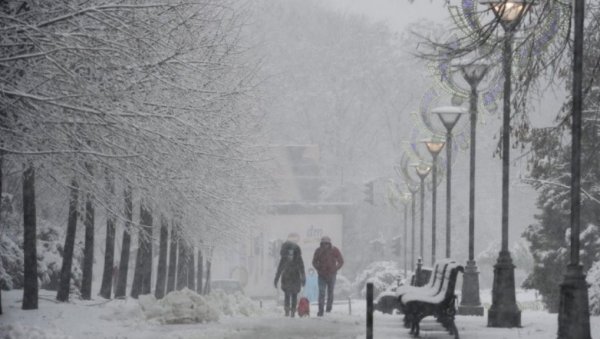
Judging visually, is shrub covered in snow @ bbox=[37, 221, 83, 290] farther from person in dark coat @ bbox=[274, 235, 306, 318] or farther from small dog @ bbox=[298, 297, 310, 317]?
small dog @ bbox=[298, 297, 310, 317]

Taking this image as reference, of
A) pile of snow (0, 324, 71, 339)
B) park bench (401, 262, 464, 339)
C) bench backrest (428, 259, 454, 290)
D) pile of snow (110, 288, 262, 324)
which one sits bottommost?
pile of snow (0, 324, 71, 339)

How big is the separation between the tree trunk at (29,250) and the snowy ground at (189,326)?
271 millimetres

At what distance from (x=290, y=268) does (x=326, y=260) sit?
976mm

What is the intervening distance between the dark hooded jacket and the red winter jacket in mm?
571

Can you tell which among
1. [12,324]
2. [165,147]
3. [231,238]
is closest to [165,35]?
[165,147]

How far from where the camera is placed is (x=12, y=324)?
1335cm

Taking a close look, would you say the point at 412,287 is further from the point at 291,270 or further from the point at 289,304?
the point at 289,304

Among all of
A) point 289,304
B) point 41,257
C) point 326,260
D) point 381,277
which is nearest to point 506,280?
point 326,260

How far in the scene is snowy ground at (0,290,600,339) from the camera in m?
14.2

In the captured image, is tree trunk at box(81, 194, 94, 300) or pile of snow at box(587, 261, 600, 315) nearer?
pile of snow at box(587, 261, 600, 315)

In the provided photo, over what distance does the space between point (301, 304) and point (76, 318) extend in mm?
6259

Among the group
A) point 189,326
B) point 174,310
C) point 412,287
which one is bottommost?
point 189,326

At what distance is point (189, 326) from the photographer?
16.8 meters

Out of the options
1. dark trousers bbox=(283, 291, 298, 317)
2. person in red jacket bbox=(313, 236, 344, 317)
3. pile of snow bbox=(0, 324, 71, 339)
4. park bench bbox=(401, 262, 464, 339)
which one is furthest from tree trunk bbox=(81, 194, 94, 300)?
park bench bbox=(401, 262, 464, 339)
